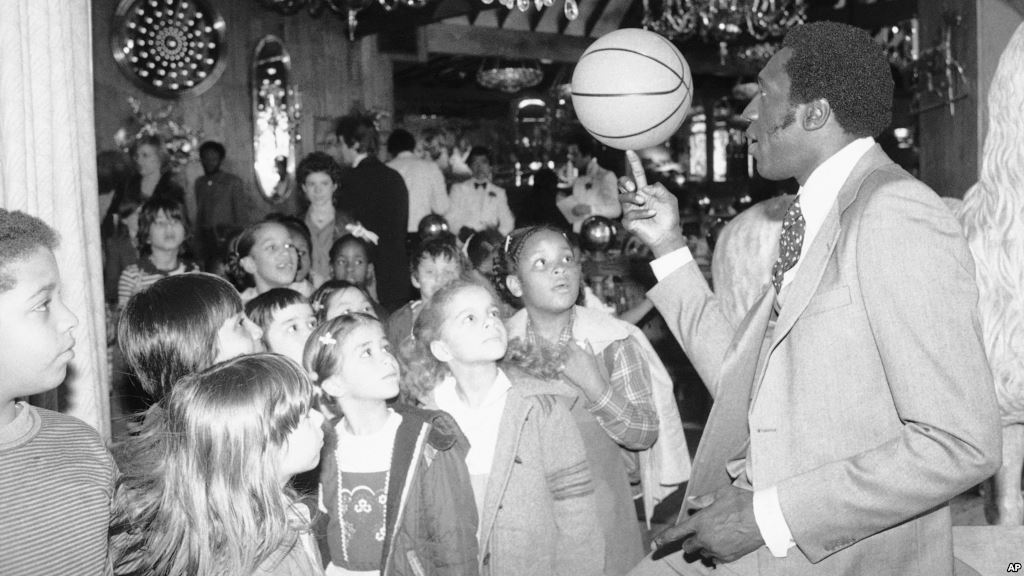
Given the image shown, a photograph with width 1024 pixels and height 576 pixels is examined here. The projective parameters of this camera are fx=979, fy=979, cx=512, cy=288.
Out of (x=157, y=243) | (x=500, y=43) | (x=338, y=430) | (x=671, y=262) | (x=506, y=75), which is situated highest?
(x=500, y=43)

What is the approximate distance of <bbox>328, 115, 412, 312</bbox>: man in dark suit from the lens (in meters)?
6.27

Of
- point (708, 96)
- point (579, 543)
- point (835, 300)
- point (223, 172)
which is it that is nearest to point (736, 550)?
point (835, 300)

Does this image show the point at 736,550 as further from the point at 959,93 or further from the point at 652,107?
Result: the point at 959,93

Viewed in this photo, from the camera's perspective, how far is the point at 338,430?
10.1 ft

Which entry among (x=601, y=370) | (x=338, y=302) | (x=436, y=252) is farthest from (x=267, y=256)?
(x=601, y=370)

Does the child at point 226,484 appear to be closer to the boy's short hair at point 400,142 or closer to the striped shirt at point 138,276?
the striped shirt at point 138,276

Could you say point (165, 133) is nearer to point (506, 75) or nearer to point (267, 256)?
point (506, 75)

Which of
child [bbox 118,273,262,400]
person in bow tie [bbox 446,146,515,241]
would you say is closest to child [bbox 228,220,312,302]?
child [bbox 118,273,262,400]

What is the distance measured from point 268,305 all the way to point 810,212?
215 centimetres

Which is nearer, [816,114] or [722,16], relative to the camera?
[816,114]

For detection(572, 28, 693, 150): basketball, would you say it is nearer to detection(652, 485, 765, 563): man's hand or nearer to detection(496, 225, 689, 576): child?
detection(496, 225, 689, 576): child

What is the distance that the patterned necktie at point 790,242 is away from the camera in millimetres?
2188

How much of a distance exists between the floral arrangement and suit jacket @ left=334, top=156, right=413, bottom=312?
3948 millimetres

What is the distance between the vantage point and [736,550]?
2.01 meters
